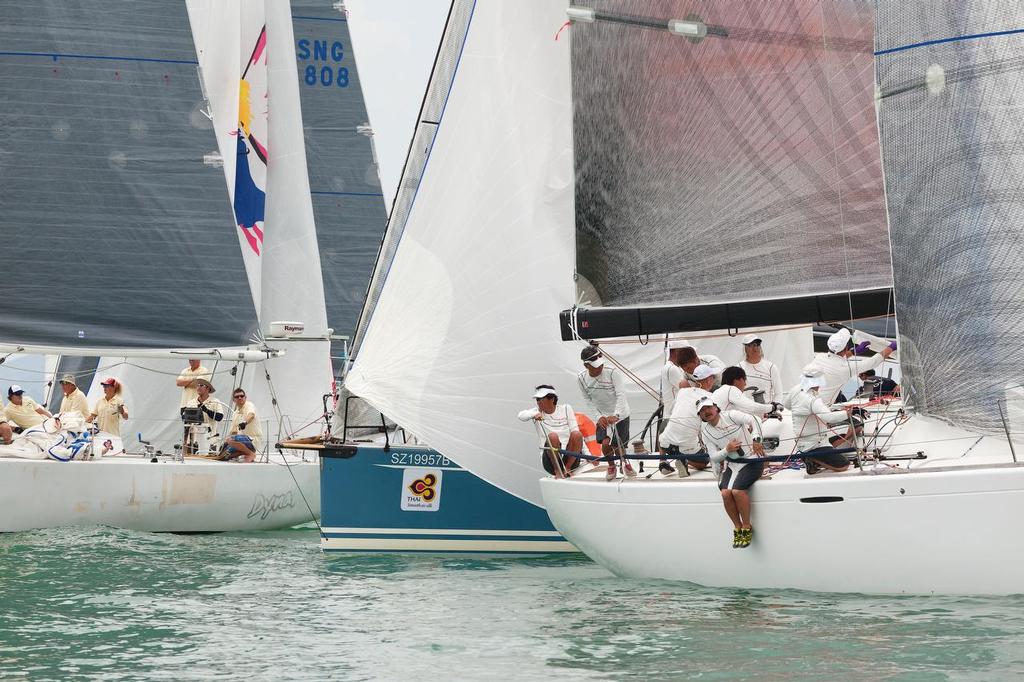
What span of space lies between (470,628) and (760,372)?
3860 millimetres

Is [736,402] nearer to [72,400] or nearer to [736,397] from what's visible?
[736,397]

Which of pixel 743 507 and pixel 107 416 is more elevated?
pixel 107 416

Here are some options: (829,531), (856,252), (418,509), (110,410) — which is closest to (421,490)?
(418,509)

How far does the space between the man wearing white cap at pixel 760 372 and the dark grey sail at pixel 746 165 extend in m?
0.95

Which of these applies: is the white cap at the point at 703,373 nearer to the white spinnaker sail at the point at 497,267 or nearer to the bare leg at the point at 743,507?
the bare leg at the point at 743,507

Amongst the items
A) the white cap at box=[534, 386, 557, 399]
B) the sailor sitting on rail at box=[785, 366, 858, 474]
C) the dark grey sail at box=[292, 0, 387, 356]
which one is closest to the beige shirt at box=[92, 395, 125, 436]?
the white cap at box=[534, 386, 557, 399]

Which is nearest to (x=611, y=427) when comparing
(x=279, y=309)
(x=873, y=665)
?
(x=873, y=665)

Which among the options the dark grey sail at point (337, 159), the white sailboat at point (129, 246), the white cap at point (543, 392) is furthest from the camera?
the dark grey sail at point (337, 159)

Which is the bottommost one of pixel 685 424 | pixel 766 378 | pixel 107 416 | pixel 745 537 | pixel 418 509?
pixel 745 537

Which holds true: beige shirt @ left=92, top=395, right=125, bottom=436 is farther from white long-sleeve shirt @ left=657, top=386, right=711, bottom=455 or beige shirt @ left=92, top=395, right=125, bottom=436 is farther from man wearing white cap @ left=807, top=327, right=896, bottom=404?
man wearing white cap @ left=807, top=327, right=896, bottom=404

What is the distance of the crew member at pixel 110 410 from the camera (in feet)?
55.7

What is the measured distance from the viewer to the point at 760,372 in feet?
40.2

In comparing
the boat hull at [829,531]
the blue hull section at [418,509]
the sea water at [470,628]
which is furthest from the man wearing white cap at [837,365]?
the blue hull section at [418,509]

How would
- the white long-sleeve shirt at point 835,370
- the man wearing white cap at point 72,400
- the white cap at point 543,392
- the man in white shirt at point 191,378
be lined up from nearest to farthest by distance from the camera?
1. the white long-sleeve shirt at point 835,370
2. the white cap at point 543,392
3. the man wearing white cap at point 72,400
4. the man in white shirt at point 191,378
